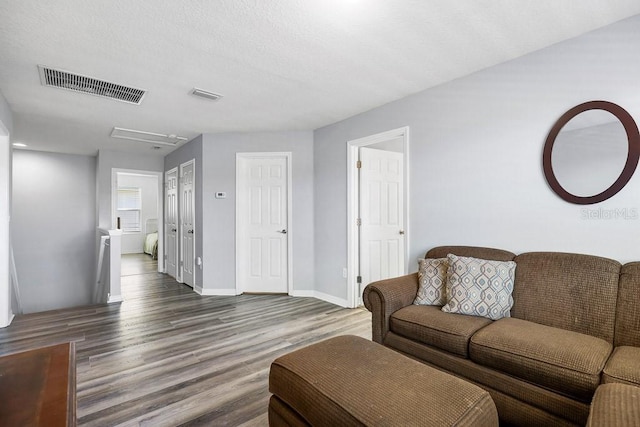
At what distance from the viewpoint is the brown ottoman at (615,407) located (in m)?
0.94

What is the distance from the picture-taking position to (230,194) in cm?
438

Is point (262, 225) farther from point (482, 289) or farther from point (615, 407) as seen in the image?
point (615, 407)

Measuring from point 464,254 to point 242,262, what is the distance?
3.01m

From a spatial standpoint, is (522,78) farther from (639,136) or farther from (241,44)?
(241,44)

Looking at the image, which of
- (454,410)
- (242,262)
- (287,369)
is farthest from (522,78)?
(242,262)

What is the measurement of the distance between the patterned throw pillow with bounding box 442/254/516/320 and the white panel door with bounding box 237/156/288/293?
2.65 meters

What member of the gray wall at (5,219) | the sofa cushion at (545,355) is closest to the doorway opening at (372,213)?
the sofa cushion at (545,355)

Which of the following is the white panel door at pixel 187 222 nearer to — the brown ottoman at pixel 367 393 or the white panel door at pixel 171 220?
the white panel door at pixel 171 220

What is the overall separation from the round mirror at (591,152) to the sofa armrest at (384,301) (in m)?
1.28

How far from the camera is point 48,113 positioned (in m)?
3.43

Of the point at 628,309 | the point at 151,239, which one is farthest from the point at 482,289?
the point at 151,239

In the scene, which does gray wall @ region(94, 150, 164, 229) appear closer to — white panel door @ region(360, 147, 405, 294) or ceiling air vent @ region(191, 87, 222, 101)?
ceiling air vent @ region(191, 87, 222, 101)

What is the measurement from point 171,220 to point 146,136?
1.76 m

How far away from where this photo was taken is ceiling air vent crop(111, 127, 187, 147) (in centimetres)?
421
